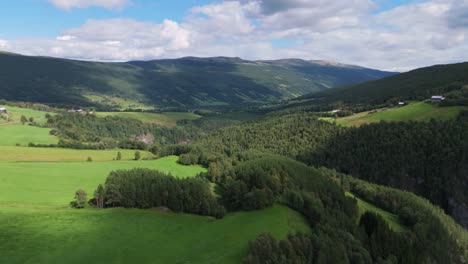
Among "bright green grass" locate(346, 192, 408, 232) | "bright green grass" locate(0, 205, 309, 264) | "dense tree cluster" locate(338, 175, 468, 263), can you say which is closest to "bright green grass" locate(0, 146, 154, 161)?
"bright green grass" locate(0, 205, 309, 264)

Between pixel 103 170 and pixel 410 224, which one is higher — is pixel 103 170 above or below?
above

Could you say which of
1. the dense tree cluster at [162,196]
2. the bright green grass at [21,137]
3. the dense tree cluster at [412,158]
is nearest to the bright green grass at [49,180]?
the dense tree cluster at [162,196]

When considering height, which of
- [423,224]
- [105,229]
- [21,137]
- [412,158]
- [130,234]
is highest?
[21,137]

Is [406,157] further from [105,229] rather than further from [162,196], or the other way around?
[105,229]

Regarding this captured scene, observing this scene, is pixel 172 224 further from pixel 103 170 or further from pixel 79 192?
pixel 103 170

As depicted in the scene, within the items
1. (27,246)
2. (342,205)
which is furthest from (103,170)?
(342,205)

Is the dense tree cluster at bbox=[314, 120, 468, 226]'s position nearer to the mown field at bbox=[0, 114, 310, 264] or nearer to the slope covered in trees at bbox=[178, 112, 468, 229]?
the slope covered in trees at bbox=[178, 112, 468, 229]

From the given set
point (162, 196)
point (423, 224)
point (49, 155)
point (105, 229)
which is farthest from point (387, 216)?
point (49, 155)
